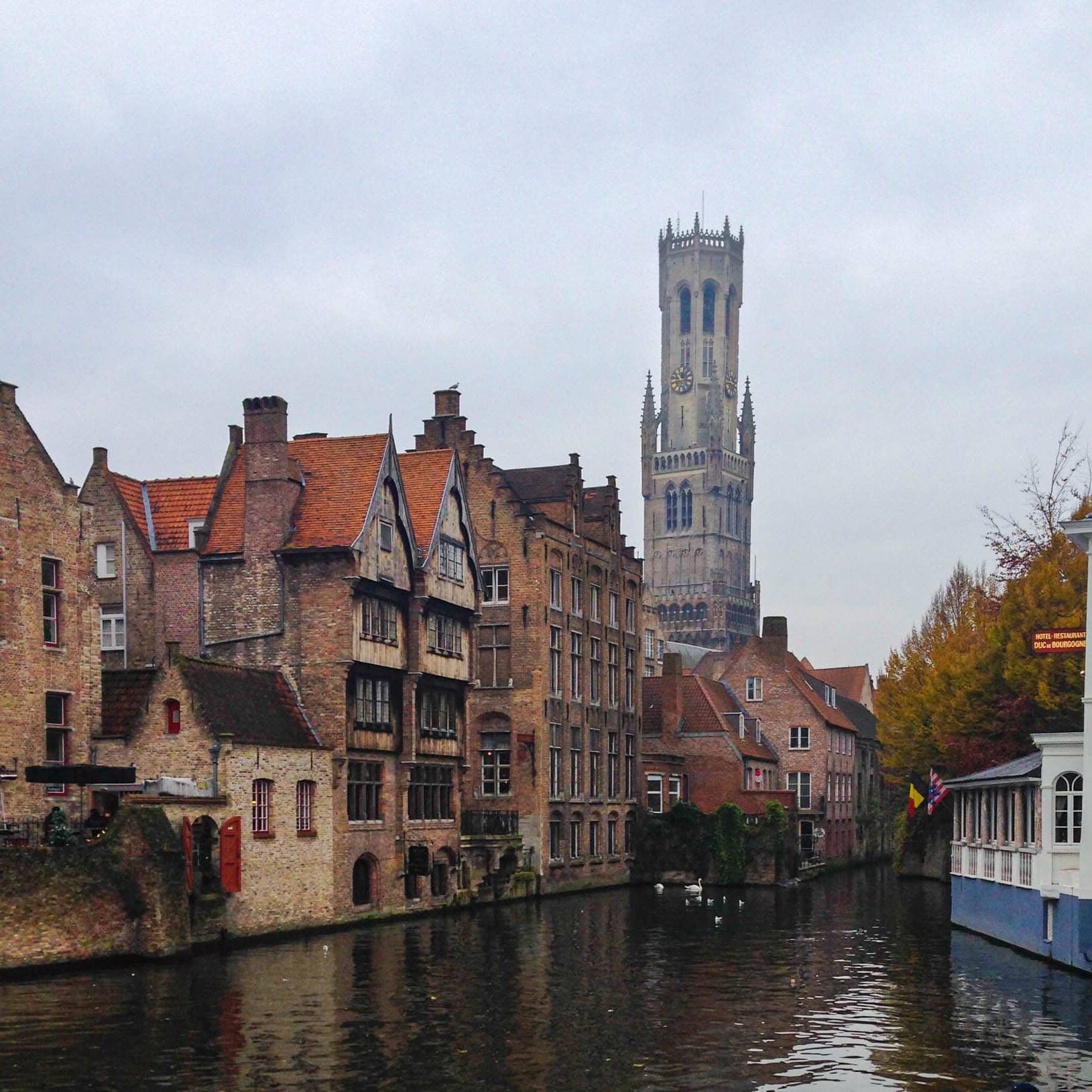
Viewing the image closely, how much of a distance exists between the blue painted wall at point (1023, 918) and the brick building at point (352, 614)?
17.2 m

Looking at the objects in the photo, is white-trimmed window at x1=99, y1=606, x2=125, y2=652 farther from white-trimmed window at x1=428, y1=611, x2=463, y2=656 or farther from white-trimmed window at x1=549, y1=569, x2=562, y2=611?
white-trimmed window at x1=549, y1=569, x2=562, y2=611

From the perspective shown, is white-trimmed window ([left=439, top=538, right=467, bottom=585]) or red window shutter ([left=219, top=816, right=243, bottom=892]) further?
white-trimmed window ([left=439, top=538, right=467, bottom=585])

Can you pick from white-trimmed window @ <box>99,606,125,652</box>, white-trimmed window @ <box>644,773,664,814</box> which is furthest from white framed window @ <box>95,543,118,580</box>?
white-trimmed window @ <box>644,773,664,814</box>

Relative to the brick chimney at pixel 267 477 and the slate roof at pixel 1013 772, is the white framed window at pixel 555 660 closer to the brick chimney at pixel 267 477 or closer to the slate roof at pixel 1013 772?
the brick chimney at pixel 267 477

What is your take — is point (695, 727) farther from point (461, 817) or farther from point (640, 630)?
point (461, 817)

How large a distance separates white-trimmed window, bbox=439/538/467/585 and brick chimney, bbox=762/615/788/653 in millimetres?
37517

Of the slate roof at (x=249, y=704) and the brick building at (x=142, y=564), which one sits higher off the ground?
the brick building at (x=142, y=564)

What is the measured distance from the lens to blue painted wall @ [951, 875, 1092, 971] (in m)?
34.6

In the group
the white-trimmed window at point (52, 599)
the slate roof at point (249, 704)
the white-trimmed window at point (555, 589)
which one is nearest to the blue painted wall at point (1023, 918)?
the slate roof at point (249, 704)

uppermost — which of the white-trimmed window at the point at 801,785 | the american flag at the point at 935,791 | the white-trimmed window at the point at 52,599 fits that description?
the white-trimmed window at the point at 52,599

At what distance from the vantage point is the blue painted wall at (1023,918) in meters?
34.6

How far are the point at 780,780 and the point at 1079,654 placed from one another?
35.1 m

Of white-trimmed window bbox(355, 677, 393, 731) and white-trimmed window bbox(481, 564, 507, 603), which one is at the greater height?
white-trimmed window bbox(481, 564, 507, 603)

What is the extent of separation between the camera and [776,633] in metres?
90.6
